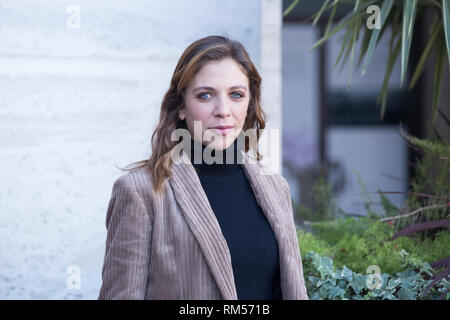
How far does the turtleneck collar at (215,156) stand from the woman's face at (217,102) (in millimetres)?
32

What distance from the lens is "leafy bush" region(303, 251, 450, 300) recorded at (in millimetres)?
2561

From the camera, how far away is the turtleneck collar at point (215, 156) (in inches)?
68.4

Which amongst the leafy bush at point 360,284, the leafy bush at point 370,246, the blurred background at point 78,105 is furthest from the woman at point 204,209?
the blurred background at point 78,105

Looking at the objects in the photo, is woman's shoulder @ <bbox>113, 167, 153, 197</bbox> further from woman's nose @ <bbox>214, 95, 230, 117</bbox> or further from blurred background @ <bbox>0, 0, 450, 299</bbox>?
blurred background @ <bbox>0, 0, 450, 299</bbox>

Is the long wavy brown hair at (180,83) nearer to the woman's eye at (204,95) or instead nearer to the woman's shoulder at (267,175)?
the woman's eye at (204,95)

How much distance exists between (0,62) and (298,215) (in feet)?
6.43

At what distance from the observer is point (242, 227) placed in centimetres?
170

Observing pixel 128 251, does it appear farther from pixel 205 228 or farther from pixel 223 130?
pixel 223 130

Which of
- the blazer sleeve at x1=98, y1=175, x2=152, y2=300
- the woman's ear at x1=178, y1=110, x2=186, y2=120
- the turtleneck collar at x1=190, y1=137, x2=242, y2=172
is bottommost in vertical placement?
the blazer sleeve at x1=98, y1=175, x2=152, y2=300

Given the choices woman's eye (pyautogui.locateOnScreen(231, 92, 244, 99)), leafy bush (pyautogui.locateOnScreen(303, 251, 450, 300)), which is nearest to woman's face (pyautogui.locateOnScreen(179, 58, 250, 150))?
woman's eye (pyautogui.locateOnScreen(231, 92, 244, 99))

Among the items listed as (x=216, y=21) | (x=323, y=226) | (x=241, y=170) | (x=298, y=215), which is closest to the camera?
(x=241, y=170)

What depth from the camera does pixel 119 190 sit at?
1629 mm

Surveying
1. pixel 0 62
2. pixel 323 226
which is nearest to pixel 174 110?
pixel 323 226
